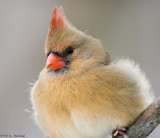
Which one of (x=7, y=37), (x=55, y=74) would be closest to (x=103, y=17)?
(x=7, y=37)

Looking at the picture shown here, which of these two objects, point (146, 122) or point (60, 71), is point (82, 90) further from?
point (146, 122)

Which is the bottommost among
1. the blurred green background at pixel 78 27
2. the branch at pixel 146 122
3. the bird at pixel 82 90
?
the branch at pixel 146 122

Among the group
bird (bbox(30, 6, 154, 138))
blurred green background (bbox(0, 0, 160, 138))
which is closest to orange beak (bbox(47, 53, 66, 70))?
bird (bbox(30, 6, 154, 138))

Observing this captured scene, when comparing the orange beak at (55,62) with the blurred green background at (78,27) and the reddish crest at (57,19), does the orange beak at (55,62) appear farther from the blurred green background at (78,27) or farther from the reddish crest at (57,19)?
the blurred green background at (78,27)

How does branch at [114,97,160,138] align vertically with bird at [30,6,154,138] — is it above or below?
below

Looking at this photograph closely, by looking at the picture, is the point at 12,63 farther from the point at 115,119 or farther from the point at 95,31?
the point at 115,119

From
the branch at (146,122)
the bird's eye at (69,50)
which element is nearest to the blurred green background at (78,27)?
the bird's eye at (69,50)

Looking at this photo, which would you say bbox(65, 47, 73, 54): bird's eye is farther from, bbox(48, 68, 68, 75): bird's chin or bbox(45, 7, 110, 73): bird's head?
bbox(48, 68, 68, 75): bird's chin
